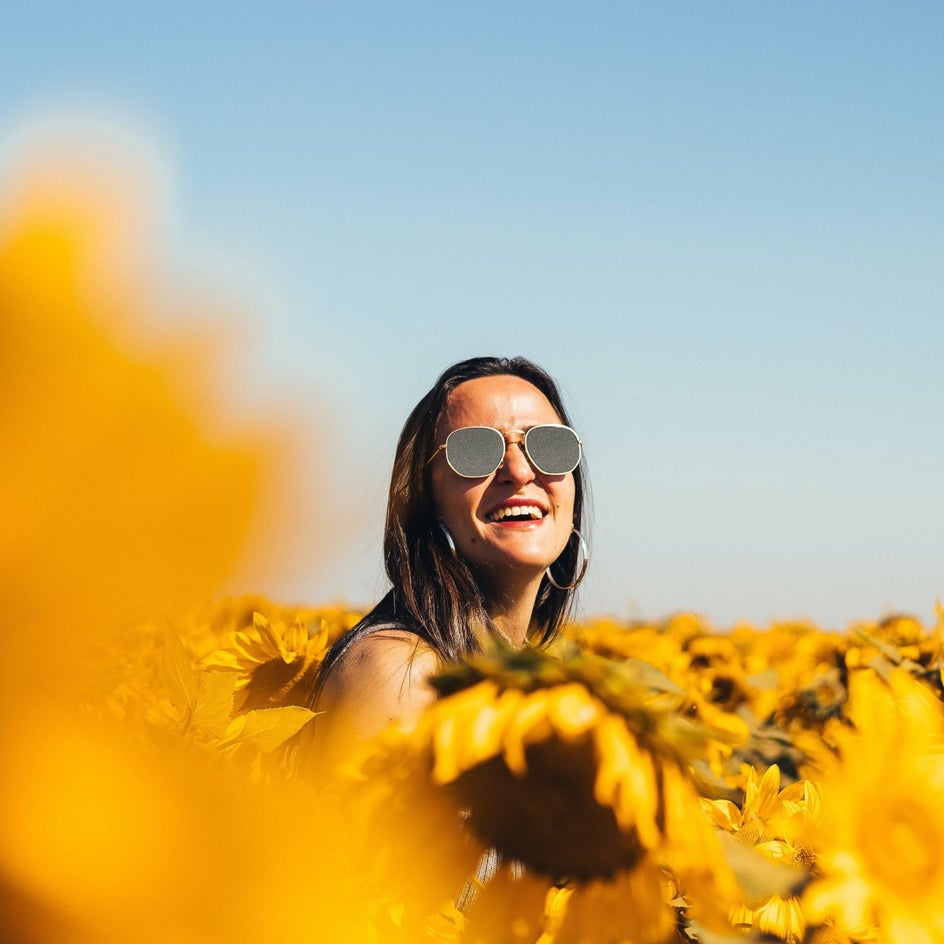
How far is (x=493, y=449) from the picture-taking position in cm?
228

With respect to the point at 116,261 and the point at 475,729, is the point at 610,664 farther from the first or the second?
the point at 116,261

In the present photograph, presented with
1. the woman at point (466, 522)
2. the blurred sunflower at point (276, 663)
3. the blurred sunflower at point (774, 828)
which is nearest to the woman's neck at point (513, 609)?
the woman at point (466, 522)

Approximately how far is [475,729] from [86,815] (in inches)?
17.0

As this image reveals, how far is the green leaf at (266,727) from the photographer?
0.71m

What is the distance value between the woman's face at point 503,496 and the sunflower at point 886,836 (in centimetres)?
157

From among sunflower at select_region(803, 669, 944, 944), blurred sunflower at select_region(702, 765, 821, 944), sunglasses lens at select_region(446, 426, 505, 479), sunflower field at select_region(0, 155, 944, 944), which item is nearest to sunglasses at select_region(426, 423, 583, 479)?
sunglasses lens at select_region(446, 426, 505, 479)

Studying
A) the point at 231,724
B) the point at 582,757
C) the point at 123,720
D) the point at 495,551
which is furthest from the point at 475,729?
the point at 495,551

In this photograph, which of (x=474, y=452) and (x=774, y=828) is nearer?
(x=774, y=828)

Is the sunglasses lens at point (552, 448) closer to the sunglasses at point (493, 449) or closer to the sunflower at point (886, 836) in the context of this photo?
the sunglasses at point (493, 449)

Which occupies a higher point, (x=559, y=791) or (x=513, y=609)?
(x=559, y=791)

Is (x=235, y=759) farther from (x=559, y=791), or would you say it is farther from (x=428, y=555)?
(x=428, y=555)

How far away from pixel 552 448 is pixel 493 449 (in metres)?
0.14

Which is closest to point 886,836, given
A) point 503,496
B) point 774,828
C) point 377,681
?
point 774,828

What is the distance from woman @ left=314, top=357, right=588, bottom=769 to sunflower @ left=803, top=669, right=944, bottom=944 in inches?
51.8
